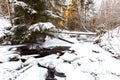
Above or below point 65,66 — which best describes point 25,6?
above

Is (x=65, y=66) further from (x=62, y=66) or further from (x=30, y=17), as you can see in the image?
(x=30, y=17)

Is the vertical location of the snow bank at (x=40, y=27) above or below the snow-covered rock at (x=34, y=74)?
above

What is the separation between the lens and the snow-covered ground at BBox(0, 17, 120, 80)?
488 centimetres

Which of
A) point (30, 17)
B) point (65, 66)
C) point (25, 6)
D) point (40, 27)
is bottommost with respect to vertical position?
point (65, 66)

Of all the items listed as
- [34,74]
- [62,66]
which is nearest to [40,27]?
[62,66]

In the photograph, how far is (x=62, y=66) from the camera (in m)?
5.48

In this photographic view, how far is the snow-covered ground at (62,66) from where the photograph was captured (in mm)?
4879

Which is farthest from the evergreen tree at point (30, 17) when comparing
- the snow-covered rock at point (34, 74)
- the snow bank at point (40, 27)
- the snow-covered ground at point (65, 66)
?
the snow-covered rock at point (34, 74)

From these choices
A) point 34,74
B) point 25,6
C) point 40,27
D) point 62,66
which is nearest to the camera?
point 34,74

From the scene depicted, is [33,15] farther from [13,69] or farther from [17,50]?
[13,69]

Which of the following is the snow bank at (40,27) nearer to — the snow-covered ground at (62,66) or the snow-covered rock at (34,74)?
the snow-covered ground at (62,66)

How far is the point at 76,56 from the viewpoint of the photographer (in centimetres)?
645

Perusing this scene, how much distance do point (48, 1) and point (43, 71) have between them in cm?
385

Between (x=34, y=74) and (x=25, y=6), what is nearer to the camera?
(x=34, y=74)
